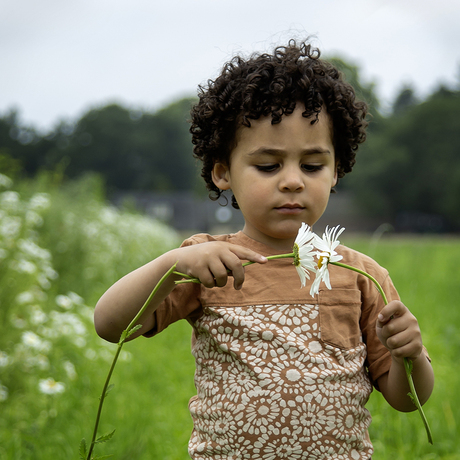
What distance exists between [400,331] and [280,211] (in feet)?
1.25

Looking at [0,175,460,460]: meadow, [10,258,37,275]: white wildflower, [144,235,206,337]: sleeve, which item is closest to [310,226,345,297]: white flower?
[144,235,206,337]: sleeve

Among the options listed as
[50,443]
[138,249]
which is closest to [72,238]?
[138,249]

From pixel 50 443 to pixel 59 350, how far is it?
0.72 m

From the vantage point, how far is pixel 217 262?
3.68 ft

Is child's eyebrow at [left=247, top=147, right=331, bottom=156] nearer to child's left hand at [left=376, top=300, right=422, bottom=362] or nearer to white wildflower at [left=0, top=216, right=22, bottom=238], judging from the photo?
child's left hand at [left=376, top=300, right=422, bottom=362]

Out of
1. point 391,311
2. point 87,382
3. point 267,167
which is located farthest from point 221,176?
point 87,382

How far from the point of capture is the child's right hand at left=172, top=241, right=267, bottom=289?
1.12 meters

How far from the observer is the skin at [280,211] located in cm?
120

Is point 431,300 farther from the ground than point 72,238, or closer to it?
closer to it

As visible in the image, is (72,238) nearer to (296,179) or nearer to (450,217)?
(296,179)

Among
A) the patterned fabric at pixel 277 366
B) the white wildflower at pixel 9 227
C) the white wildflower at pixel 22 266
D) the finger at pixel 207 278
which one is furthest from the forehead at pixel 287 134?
the white wildflower at pixel 9 227

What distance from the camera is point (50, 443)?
2537 millimetres

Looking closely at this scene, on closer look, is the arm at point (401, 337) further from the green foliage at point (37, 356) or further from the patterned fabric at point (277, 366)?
the green foliage at point (37, 356)

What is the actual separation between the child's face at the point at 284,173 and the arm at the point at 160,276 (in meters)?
0.18
